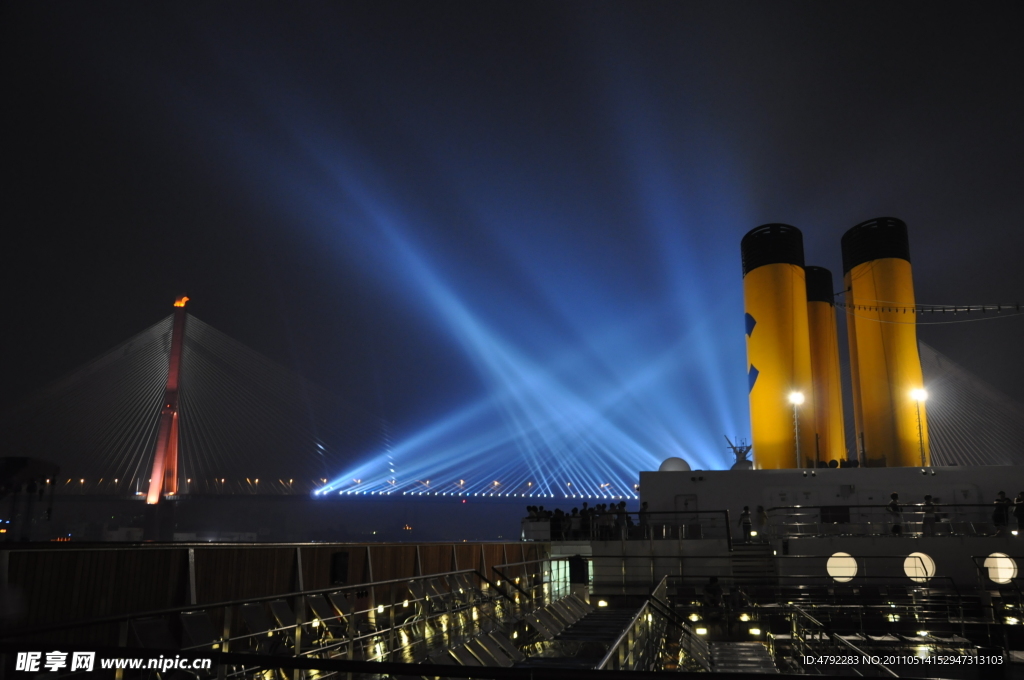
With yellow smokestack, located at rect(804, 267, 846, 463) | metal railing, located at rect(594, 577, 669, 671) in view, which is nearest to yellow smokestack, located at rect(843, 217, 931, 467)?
yellow smokestack, located at rect(804, 267, 846, 463)

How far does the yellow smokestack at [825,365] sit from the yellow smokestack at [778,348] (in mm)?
3301

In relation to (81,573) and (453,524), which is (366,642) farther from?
(453,524)

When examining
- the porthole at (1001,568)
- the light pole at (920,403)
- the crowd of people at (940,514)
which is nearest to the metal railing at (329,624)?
the crowd of people at (940,514)

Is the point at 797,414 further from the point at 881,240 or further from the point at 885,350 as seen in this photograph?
the point at 881,240

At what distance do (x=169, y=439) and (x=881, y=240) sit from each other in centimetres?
2381

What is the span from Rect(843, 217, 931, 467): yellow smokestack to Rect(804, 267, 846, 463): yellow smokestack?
1.47 meters

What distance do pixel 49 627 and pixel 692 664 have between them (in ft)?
19.4

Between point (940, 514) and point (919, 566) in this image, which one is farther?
point (940, 514)

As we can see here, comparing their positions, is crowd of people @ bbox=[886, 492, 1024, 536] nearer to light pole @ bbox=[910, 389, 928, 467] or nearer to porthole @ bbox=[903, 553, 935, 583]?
porthole @ bbox=[903, 553, 935, 583]

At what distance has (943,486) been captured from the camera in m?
16.1

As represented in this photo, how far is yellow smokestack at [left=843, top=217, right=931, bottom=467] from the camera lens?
20078mm

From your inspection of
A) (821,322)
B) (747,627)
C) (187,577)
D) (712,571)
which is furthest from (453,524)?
(187,577)

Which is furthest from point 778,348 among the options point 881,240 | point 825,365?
point 825,365

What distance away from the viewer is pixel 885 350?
20.9m
